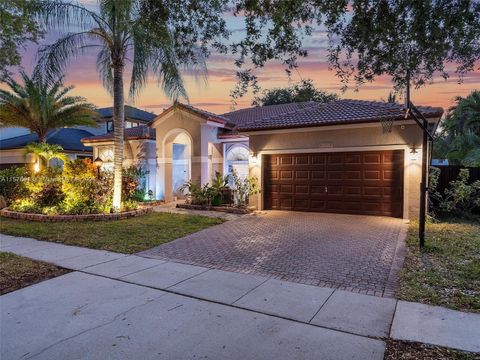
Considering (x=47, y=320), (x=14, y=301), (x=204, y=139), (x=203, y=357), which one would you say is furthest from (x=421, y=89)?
(x=204, y=139)

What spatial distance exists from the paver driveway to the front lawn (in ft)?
6.66

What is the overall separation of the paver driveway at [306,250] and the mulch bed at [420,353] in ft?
5.41

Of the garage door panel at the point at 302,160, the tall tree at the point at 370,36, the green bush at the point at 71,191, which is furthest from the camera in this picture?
the garage door panel at the point at 302,160

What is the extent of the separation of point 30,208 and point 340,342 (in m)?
13.7

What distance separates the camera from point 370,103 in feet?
49.1

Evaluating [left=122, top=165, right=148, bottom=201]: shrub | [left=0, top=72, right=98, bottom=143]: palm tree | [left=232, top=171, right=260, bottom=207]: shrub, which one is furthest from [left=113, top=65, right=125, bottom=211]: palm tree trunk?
[left=0, top=72, right=98, bottom=143]: palm tree

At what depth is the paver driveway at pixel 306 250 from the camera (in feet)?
21.1

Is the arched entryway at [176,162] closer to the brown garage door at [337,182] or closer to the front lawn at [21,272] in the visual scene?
the brown garage door at [337,182]

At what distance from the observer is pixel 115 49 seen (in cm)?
1299

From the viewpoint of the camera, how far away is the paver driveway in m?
6.43

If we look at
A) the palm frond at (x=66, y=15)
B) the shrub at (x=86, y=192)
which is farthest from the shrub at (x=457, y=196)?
→ the palm frond at (x=66, y=15)

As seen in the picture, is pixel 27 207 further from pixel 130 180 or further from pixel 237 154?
pixel 237 154

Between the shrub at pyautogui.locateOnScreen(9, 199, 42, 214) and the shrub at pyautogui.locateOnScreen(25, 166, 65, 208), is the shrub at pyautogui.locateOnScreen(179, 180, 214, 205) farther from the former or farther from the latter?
the shrub at pyautogui.locateOnScreen(9, 199, 42, 214)

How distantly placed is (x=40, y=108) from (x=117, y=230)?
14.0 meters
